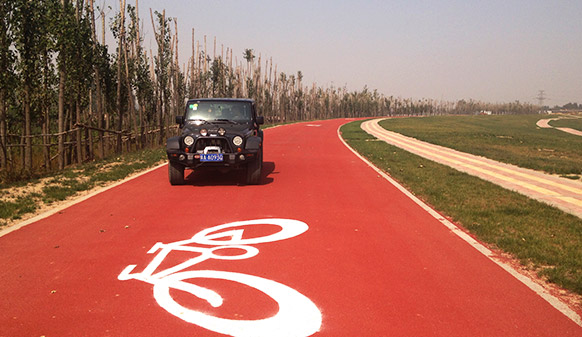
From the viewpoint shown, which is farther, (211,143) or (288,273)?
(211,143)

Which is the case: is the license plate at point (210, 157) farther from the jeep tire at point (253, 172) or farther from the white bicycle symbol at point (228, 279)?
the white bicycle symbol at point (228, 279)

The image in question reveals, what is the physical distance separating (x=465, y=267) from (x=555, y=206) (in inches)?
187

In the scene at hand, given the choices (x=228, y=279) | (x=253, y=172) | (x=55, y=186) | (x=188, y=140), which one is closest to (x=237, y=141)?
(x=253, y=172)

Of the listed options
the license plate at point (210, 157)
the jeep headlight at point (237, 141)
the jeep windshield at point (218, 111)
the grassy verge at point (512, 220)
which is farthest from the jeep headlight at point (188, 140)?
the grassy verge at point (512, 220)

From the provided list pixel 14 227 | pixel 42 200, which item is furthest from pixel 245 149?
pixel 14 227

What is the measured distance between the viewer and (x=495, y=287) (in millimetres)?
4523

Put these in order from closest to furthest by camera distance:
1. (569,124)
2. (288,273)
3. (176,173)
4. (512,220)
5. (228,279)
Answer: (228,279), (288,273), (512,220), (176,173), (569,124)

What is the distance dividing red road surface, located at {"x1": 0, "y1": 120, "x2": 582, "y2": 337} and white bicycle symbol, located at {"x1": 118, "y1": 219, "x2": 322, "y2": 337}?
9cm

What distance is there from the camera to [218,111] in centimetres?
1159

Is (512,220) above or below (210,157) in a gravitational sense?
below

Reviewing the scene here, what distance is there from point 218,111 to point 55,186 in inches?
165

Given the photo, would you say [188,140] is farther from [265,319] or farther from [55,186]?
[265,319]

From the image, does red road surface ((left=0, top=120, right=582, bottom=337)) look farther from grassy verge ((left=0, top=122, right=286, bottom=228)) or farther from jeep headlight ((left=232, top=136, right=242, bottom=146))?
jeep headlight ((left=232, top=136, right=242, bottom=146))

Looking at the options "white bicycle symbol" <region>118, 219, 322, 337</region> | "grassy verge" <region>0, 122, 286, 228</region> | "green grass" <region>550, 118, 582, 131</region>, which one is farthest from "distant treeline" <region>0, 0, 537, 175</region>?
"green grass" <region>550, 118, 582, 131</region>
